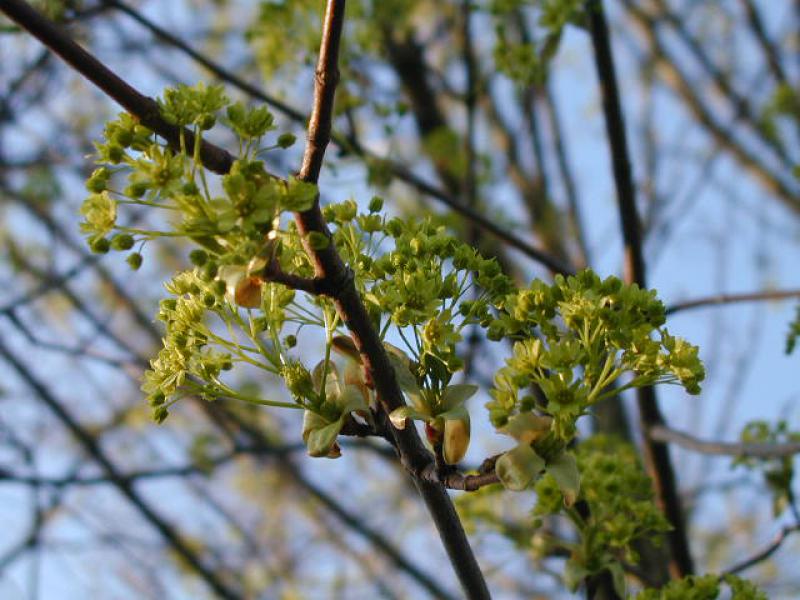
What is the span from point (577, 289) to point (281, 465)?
4.14 m

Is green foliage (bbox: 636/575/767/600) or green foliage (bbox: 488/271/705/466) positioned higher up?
green foliage (bbox: 488/271/705/466)

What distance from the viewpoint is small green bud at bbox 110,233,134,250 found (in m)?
1.39

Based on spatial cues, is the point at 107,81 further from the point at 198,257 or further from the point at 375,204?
the point at 375,204

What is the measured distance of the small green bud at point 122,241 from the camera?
139 cm

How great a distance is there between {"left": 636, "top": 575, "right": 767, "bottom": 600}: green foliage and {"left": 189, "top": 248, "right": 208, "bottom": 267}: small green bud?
113 centimetres

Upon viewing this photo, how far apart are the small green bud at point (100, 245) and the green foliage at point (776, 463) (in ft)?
6.74

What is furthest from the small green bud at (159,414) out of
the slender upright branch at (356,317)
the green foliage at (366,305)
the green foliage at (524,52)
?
the green foliage at (524,52)

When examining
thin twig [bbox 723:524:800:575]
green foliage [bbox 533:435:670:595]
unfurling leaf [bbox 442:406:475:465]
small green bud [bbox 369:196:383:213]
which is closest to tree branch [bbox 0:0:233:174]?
small green bud [bbox 369:196:383:213]

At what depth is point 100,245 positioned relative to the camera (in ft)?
4.61

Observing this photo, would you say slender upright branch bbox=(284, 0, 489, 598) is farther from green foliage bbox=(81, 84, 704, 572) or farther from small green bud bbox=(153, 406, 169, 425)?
small green bud bbox=(153, 406, 169, 425)

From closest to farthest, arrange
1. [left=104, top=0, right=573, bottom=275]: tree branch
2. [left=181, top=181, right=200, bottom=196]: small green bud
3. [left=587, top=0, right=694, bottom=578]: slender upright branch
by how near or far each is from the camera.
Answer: [left=181, top=181, right=200, bottom=196]: small green bud, [left=587, top=0, right=694, bottom=578]: slender upright branch, [left=104, top=0, right=573, bottom=275]: tree branch

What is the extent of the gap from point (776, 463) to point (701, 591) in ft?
3.44

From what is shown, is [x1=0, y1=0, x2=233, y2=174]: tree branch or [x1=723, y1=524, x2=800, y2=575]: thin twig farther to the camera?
[x1=723, y1=524, x2=800, y2=575]: thin twig

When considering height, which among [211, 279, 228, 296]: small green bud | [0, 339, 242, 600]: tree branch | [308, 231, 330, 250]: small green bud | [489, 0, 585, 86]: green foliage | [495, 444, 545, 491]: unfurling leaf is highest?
[489, 0, 585, 86]: green foliage
